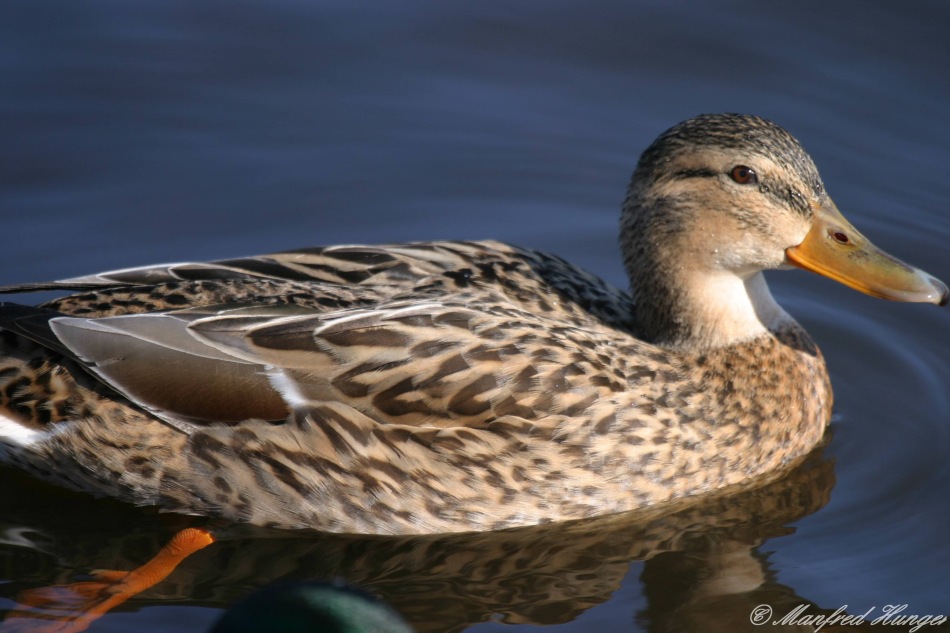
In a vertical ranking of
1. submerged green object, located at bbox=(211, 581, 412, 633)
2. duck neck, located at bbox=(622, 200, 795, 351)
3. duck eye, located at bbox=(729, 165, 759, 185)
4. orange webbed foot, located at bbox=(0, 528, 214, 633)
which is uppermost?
duck eye, located at bbox=(729, 165, 759, 185)

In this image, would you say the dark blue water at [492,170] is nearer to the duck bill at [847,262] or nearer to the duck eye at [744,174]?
the duck bill at [847,262]

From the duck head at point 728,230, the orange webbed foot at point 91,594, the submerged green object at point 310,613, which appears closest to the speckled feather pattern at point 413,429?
the orange webbed foot at point 91,594

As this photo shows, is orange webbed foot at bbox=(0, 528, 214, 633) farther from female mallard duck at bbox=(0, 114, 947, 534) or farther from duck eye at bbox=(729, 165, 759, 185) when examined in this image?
duck eye at bbox=(729, 165, 759, 185)

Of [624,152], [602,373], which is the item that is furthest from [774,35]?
[602,373]

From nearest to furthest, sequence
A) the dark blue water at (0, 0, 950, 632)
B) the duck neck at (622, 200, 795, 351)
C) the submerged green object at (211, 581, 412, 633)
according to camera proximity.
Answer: the submerged green object at (211, 581, 412, 633) < the dark blue water at (0, 0, 950, 632) < the duck neck at (622, 200, 795, 351)

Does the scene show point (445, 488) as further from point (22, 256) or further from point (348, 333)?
point (22, 256)

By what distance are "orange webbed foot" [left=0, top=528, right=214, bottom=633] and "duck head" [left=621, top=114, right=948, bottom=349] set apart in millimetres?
2643

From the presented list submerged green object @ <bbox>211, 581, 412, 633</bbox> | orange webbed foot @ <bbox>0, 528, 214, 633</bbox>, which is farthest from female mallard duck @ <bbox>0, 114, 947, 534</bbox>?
submerged green object @ <bbox>211, 581, 412, 633</bbox>

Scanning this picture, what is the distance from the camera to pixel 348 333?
22.0 ft

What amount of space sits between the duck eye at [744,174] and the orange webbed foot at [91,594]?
3.13 m

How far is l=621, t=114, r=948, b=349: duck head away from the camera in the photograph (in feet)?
23.1

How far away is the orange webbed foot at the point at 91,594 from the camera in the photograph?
6.45 metres

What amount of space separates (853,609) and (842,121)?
447 cm

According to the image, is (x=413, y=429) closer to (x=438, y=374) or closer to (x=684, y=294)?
(x=438, y=374)
